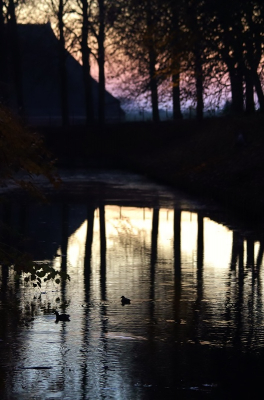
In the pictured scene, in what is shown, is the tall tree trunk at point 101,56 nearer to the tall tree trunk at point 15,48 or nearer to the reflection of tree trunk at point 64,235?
the tall tree trunk at point 15,48

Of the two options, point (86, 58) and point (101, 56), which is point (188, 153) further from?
point (86, 58)

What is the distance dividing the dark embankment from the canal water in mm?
4355

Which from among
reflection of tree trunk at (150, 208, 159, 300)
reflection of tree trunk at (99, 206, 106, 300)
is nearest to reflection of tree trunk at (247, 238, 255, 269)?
reflection of tree trunk at (150, 208, 159, 300)

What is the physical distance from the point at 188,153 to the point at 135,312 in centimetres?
2945

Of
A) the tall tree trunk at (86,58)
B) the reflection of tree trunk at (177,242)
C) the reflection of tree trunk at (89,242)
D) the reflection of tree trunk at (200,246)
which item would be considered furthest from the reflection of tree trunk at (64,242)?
the tall tree trunk at (86,58)

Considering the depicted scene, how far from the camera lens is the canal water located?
24.3 ft

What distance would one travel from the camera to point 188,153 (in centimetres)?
3928

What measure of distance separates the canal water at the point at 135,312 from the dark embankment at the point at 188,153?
4355 mm

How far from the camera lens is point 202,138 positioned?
138 feet

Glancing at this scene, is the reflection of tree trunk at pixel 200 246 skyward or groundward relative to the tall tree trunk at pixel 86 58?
groundward

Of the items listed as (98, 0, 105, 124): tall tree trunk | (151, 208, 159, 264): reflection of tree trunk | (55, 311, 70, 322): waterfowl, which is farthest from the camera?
(98, 0, 105, 124): tall tree trunk

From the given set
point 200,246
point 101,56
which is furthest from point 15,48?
point 200,246

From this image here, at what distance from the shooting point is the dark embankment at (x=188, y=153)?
83.0 feet

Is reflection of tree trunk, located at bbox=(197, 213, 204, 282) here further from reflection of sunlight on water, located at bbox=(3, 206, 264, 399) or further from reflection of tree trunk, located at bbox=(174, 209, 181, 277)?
reflection of tree trunk, located at bbox=(174, 209, 181, 277)
